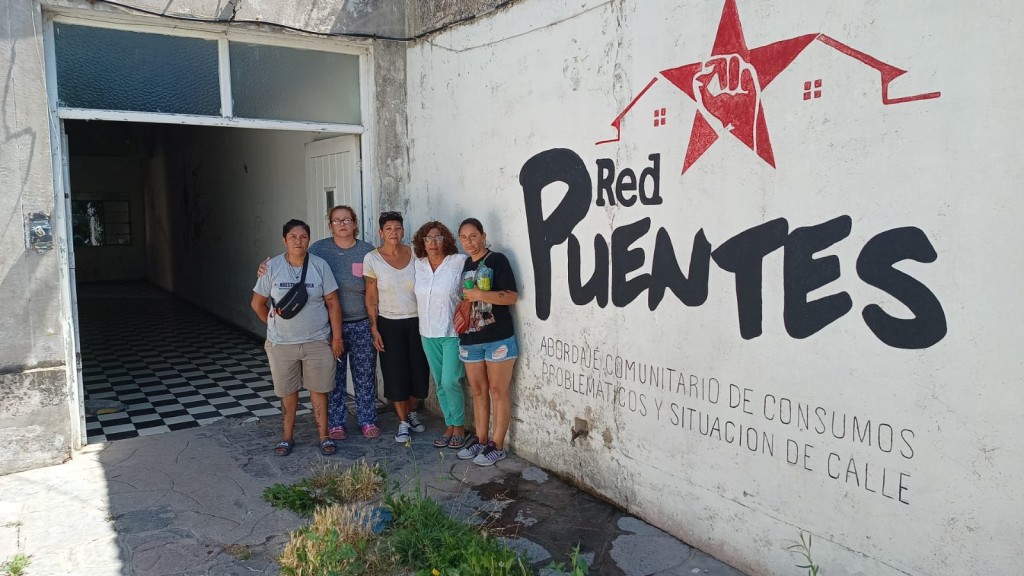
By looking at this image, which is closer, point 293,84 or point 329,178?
point 293,84

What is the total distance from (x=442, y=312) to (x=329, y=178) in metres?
2.46

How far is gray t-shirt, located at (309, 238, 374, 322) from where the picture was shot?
17.7 feet

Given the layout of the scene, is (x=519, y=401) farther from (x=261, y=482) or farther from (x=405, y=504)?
(x=261, y=482)

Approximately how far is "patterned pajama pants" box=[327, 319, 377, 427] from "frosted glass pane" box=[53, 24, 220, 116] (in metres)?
2.06

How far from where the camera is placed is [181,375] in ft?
25.3

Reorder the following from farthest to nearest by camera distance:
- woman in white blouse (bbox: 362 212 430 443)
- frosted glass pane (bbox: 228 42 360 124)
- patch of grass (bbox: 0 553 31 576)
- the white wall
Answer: frosted glass pane (bbox: 228 42 360 124) → woman in white blouse (bbox: 362 212 430 443) → patch of grass (bbox: 0 553 31 576) → the white wall

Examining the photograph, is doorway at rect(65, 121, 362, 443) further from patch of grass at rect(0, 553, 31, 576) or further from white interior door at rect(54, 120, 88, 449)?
patch of grass at rect(0, 553, 31, 576)

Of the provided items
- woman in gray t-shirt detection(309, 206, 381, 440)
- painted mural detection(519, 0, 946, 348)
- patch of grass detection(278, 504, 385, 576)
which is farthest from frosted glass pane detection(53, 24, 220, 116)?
patch of grass detection(278, 504, 385, 576)

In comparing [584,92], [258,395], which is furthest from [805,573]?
[258,395]

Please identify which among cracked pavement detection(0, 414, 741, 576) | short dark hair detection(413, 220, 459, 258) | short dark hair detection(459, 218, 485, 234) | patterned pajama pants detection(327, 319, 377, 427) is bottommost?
cracked pavement detection(0, 414, 741, 576)

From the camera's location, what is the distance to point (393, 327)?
18.0 ft

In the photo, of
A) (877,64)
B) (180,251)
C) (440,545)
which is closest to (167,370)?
(440,545)

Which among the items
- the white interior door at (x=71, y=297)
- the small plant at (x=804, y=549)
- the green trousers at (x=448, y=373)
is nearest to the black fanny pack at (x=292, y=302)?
the green trousers at (x=448, y=373)

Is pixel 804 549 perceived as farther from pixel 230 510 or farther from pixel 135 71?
pixel 135 71
